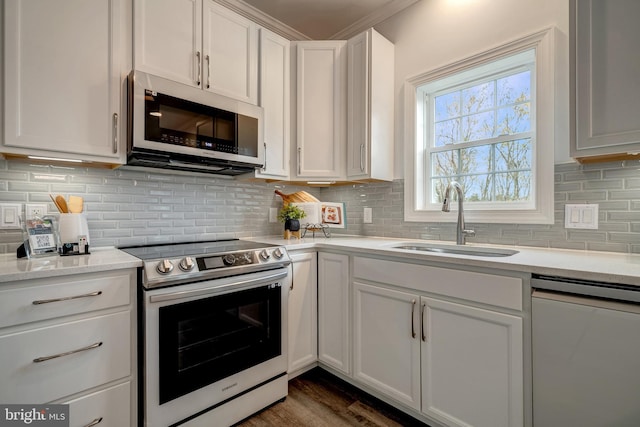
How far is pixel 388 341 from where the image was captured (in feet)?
5.66

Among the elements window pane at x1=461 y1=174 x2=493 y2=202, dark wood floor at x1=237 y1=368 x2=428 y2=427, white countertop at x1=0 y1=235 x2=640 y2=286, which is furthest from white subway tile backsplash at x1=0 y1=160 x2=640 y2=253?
dark wood floor at x1=237 y1=368 x2=428 y2=427

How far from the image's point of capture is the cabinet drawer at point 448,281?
1.28 metres

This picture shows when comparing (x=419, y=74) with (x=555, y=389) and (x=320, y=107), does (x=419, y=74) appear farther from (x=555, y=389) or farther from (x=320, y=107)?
(x=555, y=389)

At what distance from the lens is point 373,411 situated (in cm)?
178

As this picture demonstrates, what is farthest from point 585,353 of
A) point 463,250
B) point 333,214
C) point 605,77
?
point 333,214

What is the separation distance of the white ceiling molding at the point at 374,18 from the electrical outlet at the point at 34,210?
2605mm

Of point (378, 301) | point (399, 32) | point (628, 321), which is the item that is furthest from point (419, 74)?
point (628, 321)

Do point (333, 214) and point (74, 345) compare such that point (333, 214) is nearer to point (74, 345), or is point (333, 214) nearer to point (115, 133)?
point (115, 133)

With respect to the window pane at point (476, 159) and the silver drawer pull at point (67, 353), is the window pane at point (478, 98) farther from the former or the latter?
the silver drawer pull at point (67, 353)

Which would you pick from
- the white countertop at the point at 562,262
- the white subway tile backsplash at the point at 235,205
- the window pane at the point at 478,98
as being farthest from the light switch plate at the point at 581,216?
the window pane at the point at 478,98

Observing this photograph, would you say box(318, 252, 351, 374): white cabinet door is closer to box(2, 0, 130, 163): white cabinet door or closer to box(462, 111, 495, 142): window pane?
box(462, 111, 495, 142): window pane

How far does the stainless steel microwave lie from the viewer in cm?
161

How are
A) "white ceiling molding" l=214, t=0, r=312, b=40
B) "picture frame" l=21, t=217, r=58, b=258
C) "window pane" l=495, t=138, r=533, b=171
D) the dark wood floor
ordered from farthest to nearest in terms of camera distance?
"white ceiling molding" l=214, t=0, r=312, b=40 < "window pane" l=495, t=138, r=533, b=171 < the dark wood floor < "picture frame" l=21, t=217, r=58, b=258

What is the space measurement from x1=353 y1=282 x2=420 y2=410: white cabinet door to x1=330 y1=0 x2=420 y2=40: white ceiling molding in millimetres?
2160
